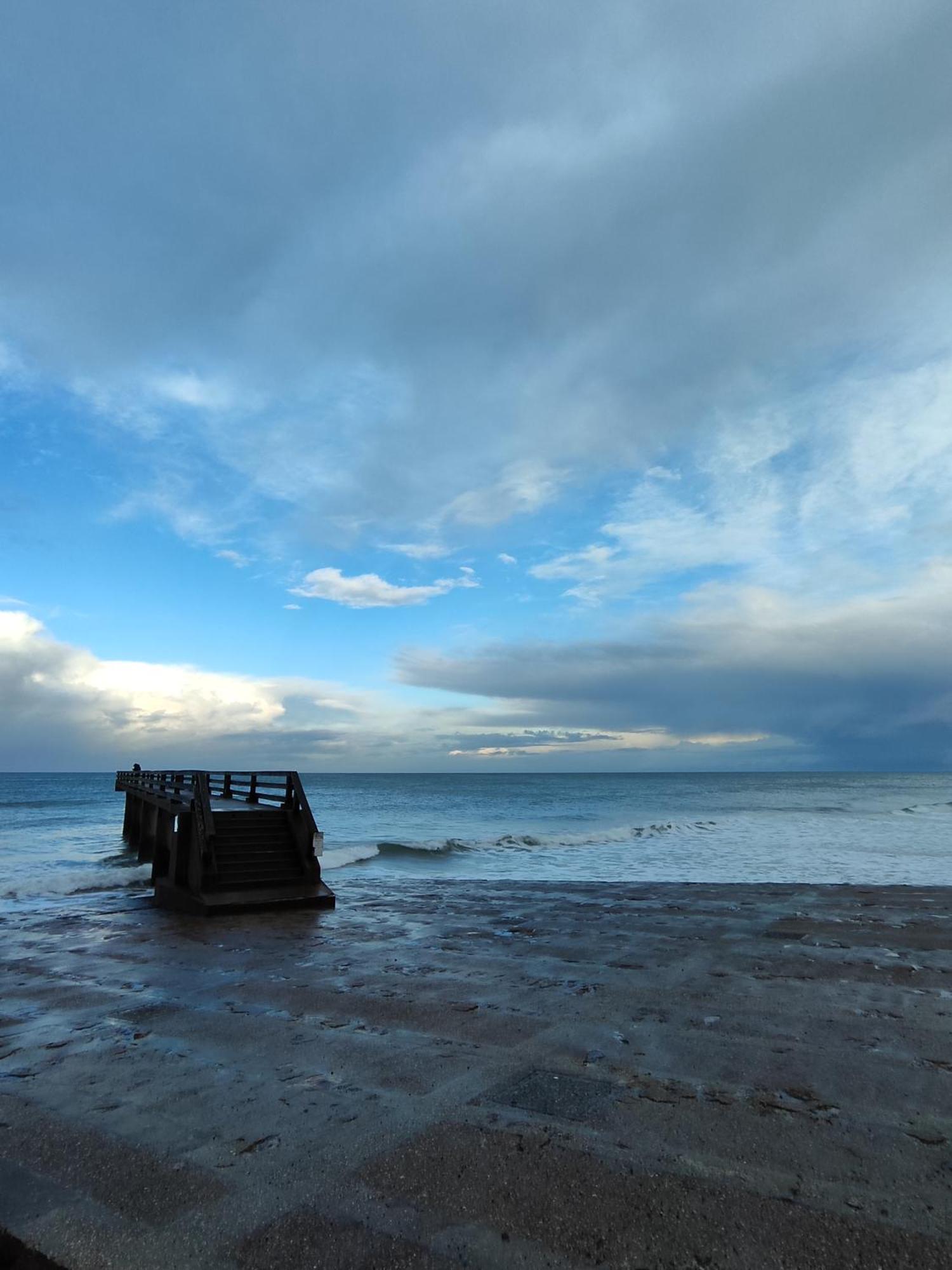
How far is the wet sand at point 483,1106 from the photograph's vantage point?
3.38 metres

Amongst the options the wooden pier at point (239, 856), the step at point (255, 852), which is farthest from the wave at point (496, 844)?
the step at point (255, 852)

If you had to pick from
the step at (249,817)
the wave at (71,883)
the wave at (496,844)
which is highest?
the step at (249,817)

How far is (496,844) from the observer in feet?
100

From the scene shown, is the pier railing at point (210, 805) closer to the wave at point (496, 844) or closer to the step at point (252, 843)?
the step at point (252, 843)

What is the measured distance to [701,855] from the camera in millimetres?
24578

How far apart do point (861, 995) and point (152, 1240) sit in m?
6.80

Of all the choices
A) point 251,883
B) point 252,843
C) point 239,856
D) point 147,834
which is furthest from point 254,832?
point 147,834

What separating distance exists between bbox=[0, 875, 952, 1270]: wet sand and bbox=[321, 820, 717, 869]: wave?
15191mm

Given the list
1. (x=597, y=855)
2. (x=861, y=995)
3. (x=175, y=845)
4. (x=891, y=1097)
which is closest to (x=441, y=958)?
(x=861, y=995)

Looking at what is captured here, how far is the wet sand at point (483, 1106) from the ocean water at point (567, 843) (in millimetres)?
9734

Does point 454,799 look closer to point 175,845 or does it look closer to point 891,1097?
point 175,845

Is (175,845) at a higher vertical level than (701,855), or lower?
higher

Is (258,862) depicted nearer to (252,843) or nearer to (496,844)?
(252,843)

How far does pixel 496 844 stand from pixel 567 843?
3131 millimetres
